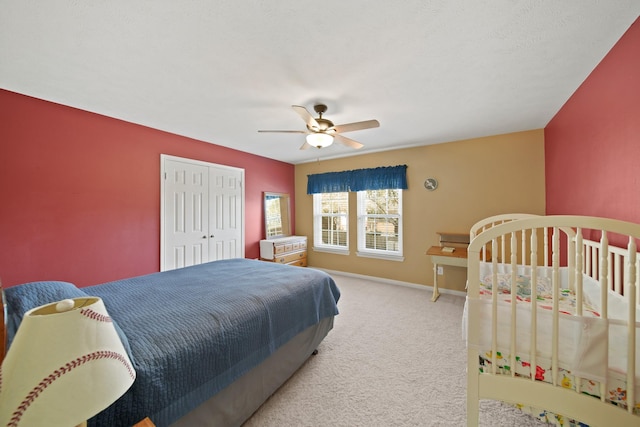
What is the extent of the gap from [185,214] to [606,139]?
4.41 m

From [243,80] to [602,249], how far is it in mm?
2442

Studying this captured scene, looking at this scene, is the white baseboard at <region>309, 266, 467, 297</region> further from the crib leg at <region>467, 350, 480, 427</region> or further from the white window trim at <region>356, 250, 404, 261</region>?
the crib leg at <region>467, 350, 480, 427</region>

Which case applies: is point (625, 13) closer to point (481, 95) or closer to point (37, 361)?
point (481, 95)

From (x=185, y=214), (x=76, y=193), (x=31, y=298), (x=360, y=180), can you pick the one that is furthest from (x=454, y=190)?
(x=76, y=193)

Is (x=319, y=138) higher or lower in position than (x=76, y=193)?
higher

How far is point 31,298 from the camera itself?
47.2 inches

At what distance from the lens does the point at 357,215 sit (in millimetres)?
4609

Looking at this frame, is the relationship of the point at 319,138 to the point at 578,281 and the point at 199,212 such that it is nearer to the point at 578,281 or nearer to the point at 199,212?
the point at 578,281

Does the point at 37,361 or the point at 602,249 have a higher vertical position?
the point at 602,249

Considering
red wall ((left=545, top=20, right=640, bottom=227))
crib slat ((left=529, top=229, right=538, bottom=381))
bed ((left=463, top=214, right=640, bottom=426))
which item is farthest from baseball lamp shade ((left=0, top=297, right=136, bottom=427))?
red wall ((left=545, top=20, right=640, bottom=227))

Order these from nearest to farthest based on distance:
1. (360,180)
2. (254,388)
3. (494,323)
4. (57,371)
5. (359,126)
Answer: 1. (57,371)
2. (494,323)
3. (254,388)
4. (359,126)
5. (360,180)

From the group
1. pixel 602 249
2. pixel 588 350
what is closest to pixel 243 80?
pixel 602 249

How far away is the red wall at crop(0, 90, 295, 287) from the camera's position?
7.13ft

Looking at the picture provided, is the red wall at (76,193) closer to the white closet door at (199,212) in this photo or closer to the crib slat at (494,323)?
the white closet door at (199,212)
